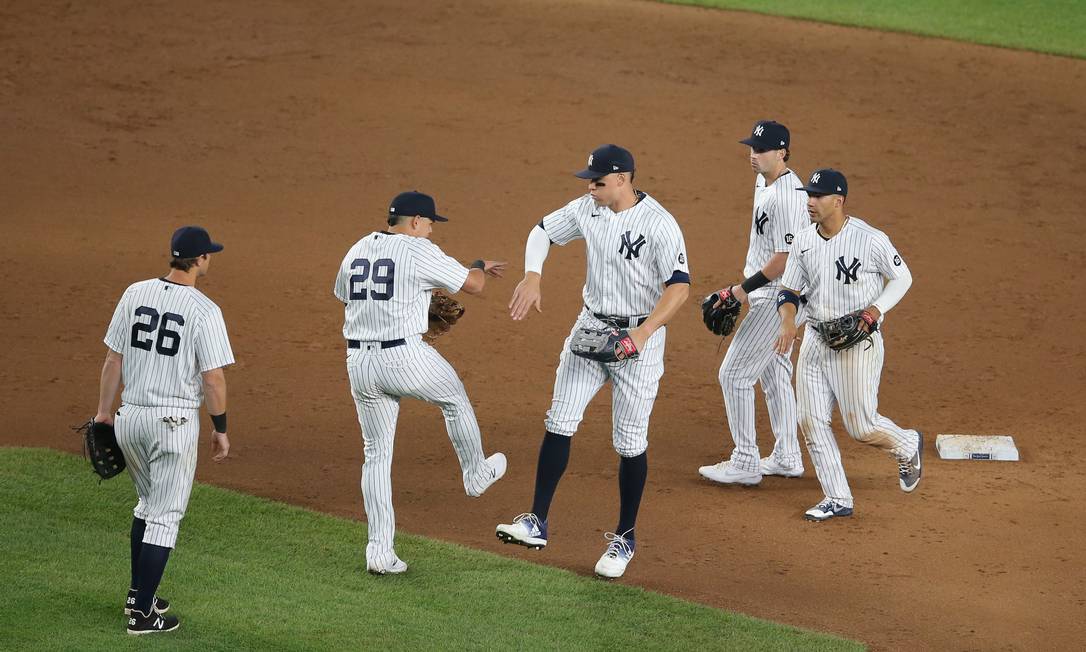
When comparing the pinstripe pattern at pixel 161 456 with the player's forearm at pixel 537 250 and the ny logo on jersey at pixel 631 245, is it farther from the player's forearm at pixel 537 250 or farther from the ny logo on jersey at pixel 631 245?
the ny logo on jersey at pixel 631 245

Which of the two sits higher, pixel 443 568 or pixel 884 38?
pixel 884 38

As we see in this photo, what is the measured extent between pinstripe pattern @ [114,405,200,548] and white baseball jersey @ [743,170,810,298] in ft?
12.0

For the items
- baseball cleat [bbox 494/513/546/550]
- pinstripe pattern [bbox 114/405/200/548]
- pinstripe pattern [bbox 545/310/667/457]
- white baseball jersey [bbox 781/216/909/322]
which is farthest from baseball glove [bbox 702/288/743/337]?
pinstripe pattern [bbox 114/405/200/548]

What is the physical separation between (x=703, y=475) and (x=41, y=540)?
3812 mm

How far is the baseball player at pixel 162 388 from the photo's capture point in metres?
5.77

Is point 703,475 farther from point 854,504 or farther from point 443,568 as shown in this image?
point 443,568

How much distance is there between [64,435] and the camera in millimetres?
8547

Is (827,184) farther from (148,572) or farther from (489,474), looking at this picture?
(148,572)

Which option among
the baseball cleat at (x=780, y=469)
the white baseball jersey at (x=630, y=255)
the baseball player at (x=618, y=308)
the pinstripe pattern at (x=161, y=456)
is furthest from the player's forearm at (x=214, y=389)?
the baseball cleat at (x=780, y=469)

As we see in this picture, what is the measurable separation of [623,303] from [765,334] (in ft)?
5.39

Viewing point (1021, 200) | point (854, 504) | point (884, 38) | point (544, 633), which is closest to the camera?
point (544, 633)

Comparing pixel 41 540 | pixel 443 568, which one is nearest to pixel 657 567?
pixel 443 568

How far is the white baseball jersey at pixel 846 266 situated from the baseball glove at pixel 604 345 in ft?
4.48

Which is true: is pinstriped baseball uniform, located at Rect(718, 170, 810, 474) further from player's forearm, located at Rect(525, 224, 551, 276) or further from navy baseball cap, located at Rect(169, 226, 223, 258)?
navy baseball cap, located at Rect(169, 226, 223, 258)
